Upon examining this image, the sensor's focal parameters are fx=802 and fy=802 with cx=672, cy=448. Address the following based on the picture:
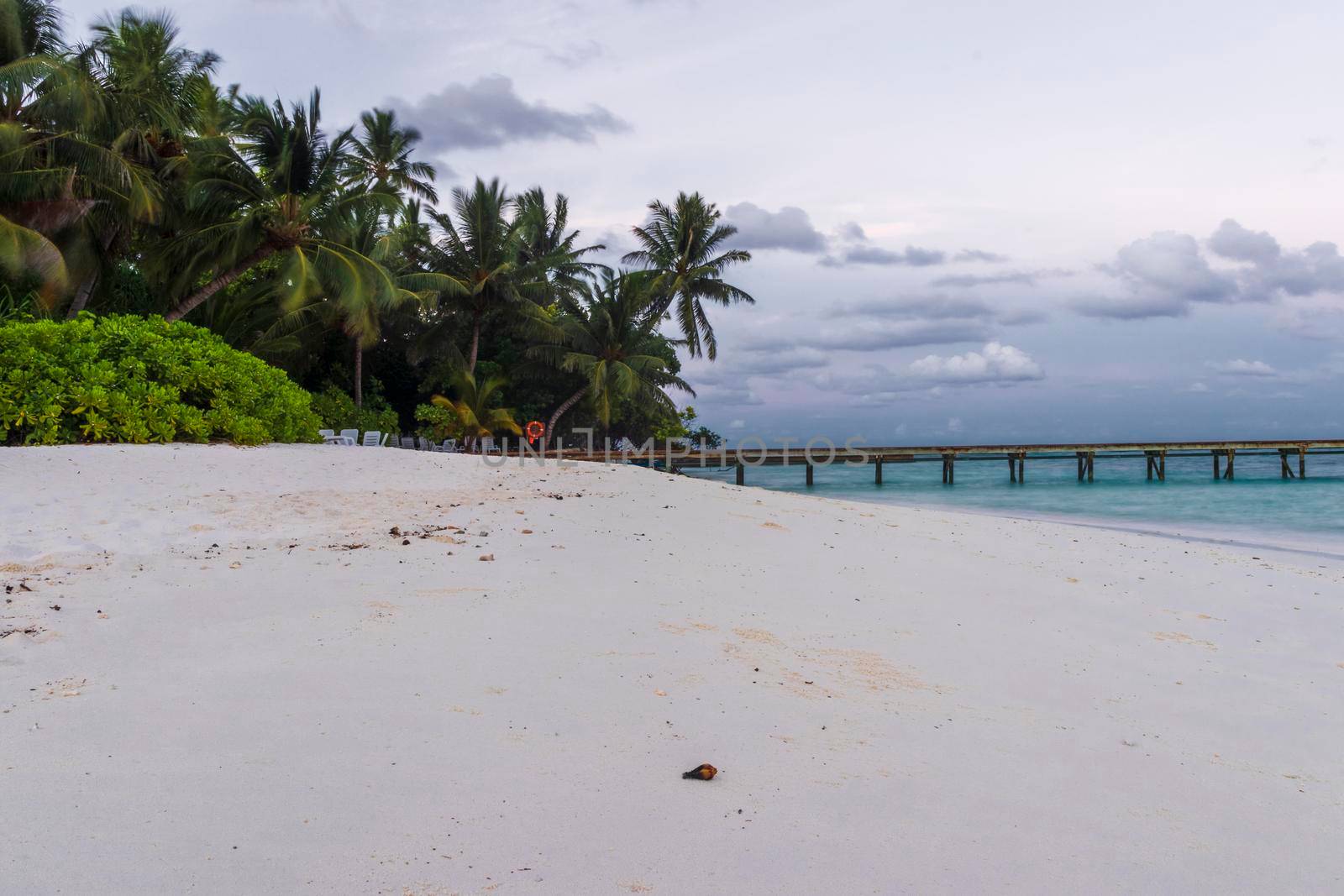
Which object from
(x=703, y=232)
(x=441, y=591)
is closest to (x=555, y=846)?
(x=441, y=591)

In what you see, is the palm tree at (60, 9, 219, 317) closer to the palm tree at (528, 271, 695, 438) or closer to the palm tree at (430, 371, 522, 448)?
the palm tree at (430, 371, 522, 448)

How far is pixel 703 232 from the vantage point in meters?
30.0

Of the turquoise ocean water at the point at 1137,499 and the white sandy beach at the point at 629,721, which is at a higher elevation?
the white sandy beach at the point at 629,721

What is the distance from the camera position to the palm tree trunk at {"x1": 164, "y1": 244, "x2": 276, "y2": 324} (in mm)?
17703

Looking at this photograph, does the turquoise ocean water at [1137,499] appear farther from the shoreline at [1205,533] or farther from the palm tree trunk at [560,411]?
the palm tree trunk at [560,411]

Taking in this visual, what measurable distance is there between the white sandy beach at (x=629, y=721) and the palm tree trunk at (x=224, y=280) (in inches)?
491

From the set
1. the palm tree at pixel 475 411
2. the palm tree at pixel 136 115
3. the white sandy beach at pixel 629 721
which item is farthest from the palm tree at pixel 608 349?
the white sandy beach at pixel 629 721

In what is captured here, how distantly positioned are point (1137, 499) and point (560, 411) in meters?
21.6

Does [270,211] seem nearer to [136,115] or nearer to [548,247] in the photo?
[136,115]

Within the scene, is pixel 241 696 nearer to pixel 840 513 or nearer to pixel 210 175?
pixel 840 513

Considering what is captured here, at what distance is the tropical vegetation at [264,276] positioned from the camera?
1181 centimetres

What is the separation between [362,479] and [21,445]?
4120mm

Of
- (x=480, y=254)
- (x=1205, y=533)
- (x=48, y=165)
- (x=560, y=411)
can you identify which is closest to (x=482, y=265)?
(x=480, y=254)

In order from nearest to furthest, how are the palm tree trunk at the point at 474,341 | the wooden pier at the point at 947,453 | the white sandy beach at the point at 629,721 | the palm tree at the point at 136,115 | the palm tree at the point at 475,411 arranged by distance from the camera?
1. the white sandy beach at the point at 629,721
2. the palm tree at the point at 136,115
3. the palm tree at the point at 475,411
4. the palm tree trunk at the point at 474,341
5. the wooden pier at the point at 947,453
